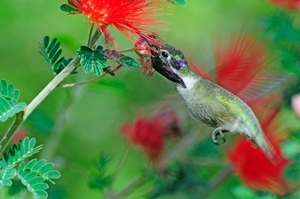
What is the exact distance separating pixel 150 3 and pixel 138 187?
1256 millimetres

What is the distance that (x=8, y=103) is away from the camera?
155 centimetres

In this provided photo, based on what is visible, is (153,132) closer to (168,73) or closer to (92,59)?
(168,73)

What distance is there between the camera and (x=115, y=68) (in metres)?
1.61

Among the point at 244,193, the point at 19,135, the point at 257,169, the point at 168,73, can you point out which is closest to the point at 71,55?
the point at 19,135

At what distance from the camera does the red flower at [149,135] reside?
273 cm

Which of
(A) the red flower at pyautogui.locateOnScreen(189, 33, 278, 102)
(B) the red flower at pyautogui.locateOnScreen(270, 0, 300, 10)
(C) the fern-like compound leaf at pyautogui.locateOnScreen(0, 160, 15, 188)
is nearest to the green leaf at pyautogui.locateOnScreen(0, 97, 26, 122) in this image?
(C) the fern-like compound leaf at pyautogui.locateOnScreen(0, 160, 15, 188)

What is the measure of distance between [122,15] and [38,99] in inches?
10.5

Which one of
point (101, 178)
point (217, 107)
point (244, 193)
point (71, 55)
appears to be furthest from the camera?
point (71, 55)

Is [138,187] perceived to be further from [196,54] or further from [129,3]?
[129,3]

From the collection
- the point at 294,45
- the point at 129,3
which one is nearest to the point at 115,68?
the point at 129,3

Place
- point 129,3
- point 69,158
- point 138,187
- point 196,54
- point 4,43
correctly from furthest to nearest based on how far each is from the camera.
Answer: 1. point 4,43
2. point 69,158
3. point 138,187
4. point 196,54
5. point 129,3

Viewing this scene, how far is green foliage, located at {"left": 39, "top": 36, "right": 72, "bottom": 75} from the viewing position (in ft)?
5.45

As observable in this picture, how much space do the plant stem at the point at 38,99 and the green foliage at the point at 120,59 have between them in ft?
0.16

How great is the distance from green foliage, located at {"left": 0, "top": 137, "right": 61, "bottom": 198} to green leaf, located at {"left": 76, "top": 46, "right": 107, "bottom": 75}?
21 cm
